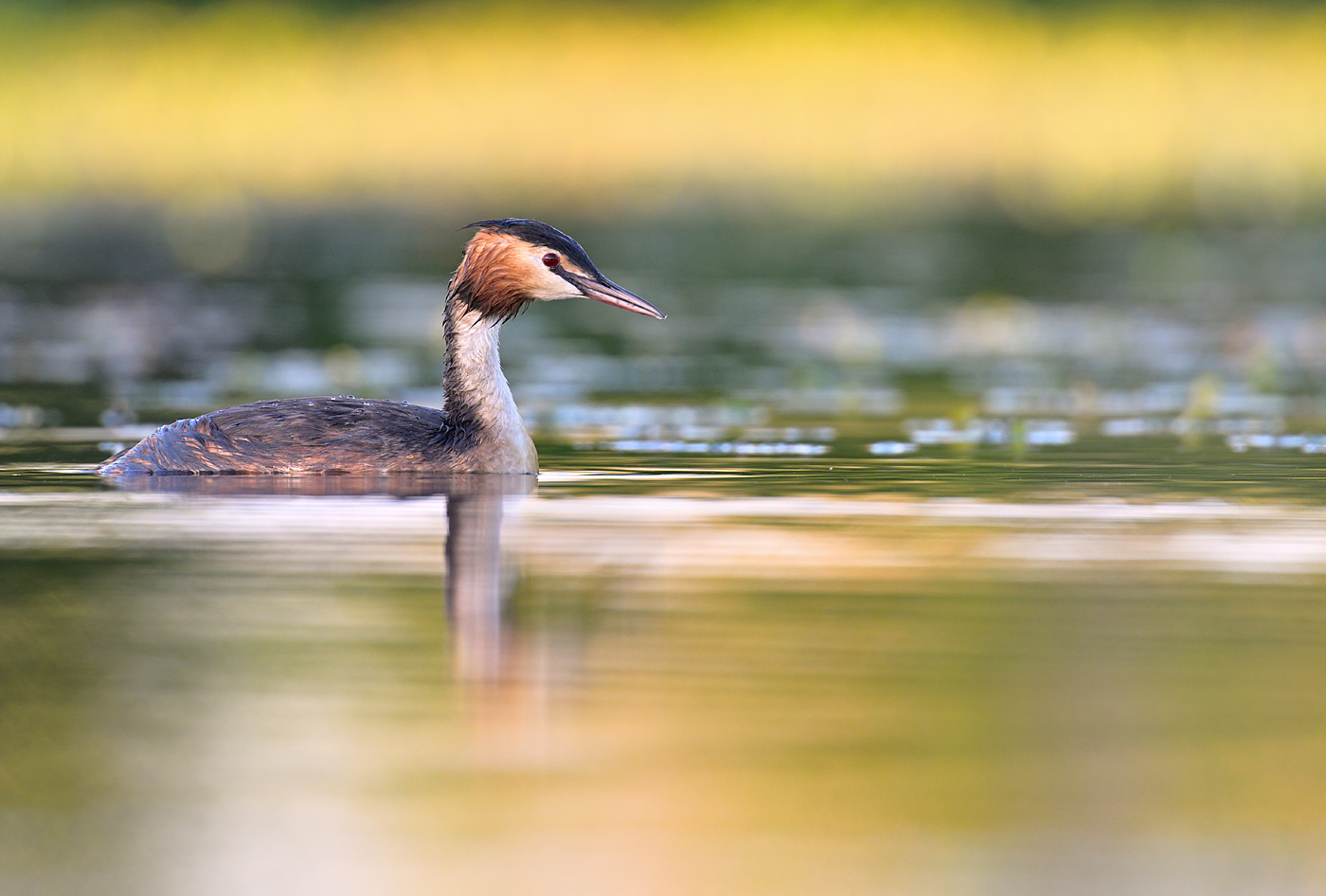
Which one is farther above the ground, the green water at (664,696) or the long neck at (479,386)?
the long neck at (479,386)

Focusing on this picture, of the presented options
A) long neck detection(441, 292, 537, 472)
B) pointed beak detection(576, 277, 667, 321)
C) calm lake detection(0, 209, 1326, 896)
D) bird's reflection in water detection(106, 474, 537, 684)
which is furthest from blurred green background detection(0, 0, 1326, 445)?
bird's reflection in water detection(106, 474, 537, 684)

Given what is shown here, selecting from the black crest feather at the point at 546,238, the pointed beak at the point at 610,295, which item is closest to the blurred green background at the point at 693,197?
the pointed beak at the point at 610,295

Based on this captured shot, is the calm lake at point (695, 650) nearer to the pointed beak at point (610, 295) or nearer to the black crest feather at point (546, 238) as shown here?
the pointed beak at point (610, 295)

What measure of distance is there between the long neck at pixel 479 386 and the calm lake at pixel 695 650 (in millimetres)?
452

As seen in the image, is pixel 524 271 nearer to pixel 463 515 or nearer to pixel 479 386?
pixel 479 386

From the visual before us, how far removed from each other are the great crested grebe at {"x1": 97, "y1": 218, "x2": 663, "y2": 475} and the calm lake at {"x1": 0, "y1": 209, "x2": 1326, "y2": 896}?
34 cm

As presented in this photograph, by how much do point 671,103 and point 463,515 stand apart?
33684 mm

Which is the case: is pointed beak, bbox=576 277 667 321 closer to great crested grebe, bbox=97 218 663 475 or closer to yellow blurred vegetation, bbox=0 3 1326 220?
great crested grebe, bbox=97 218 663 475

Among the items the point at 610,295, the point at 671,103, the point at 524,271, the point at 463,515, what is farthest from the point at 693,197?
the point at 463,515

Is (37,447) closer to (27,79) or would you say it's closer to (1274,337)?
(1274,337)

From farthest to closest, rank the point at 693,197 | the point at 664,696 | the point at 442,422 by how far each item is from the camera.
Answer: the point at 693,197, the point at 442,422, the point at 664,696

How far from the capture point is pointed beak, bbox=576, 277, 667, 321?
11227 mm

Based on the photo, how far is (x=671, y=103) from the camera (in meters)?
42.7

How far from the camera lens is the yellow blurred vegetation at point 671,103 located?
126 ft
